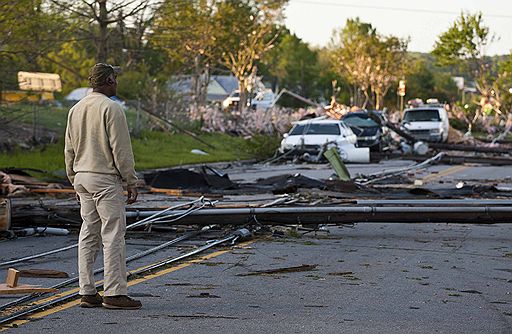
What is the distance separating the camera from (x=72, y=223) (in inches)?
527

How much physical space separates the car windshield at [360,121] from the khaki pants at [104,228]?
33.2m

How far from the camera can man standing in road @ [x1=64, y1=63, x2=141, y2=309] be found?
816 centimetres

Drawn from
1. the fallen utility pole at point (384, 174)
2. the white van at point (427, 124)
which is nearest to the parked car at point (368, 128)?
the white van at point (427, 124)

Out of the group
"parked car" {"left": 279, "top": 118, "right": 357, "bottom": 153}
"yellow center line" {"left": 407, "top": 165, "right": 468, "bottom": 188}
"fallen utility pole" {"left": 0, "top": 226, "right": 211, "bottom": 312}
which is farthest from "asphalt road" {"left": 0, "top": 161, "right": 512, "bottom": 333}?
"parked car" {"left": 279, "top": 118, "right": 357, "bottom": 153}

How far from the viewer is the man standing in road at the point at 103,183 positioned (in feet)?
26.8

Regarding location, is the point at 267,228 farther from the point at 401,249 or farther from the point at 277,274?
the point at 277,274

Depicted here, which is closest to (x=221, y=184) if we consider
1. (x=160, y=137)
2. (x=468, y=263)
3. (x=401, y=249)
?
(x=401, y=249)

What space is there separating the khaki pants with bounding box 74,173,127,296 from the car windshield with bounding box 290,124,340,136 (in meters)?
27.1

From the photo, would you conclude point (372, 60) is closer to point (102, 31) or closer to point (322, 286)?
point (102, 31)

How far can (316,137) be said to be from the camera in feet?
115

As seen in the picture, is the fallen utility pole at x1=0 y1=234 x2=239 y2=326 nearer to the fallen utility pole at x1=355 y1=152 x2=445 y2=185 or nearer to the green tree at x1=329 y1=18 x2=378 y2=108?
the fallen utility pole at x1=355 y1=152 x2=445 y2=185

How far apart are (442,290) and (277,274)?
1.68m

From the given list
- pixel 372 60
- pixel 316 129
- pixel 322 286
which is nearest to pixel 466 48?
pixel 372 60

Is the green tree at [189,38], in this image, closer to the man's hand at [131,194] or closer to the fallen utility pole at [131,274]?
the fallen utility pole at [131,274]
